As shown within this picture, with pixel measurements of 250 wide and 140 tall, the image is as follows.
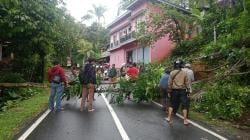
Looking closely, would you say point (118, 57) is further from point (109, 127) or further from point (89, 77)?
point (109, 127)

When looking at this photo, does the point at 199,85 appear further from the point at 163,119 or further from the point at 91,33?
the point at 91,33

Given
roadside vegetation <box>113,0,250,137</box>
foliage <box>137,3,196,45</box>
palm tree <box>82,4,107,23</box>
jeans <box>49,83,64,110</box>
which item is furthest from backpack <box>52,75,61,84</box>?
palm tree <box>82,4,107,23</box>

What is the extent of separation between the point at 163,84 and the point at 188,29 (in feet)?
Answer: 60.7

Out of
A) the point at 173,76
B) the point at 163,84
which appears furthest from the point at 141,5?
the point at 173,76

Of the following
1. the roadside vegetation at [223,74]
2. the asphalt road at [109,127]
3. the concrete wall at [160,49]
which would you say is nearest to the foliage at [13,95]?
the asphalt road at [109,127]

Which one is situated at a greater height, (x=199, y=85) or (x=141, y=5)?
(x=141, y=5)

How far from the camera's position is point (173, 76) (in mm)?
12539

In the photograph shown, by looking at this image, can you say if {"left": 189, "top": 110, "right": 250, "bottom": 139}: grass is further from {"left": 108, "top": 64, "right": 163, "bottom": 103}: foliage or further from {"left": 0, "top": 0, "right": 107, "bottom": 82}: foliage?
{"left": 0, "top": 0, "right": 107, "bottom": 82}: foliage

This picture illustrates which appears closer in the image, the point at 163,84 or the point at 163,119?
the point at 163,119

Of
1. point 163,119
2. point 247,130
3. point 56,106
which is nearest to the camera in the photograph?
point 247,130

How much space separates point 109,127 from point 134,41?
107 feet

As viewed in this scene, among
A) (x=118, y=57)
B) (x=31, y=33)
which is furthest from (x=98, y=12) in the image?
(x=31, y=33)

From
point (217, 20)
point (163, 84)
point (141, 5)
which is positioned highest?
point (141, 5)

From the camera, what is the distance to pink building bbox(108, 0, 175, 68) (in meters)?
38.9
